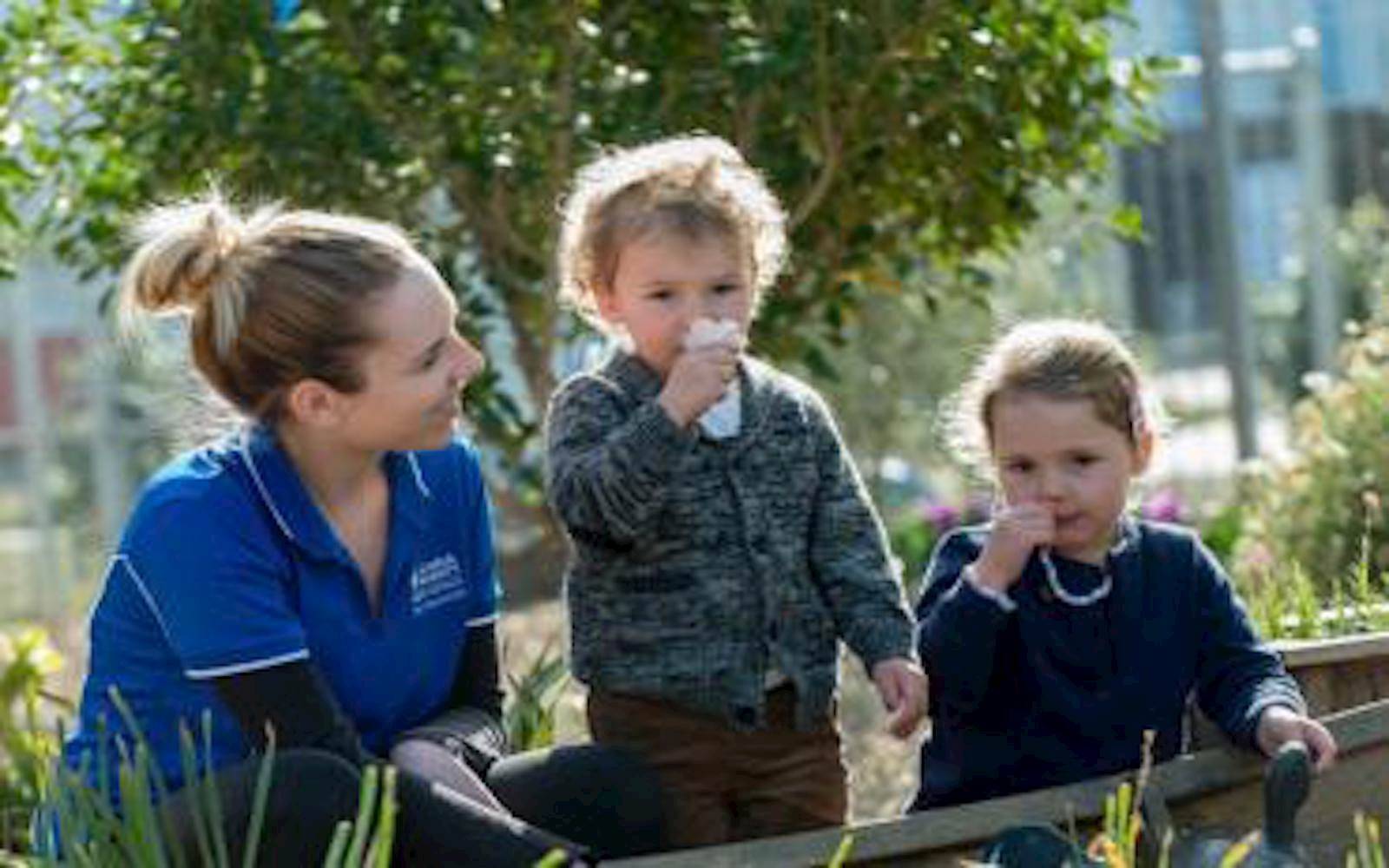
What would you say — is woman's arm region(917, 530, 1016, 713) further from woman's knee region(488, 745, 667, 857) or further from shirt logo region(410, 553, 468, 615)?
shirt logo region(410, 553, 468, 615)

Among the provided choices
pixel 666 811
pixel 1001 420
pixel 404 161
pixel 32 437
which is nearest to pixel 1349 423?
pixel 404 161

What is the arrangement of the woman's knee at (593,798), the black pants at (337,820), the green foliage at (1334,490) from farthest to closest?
the green foliage at (1334,490)
the woman's knee at (593,798)
the black pants at (337,820)

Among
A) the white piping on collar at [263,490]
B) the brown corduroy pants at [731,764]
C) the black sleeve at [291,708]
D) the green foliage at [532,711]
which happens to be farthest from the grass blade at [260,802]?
the green foliage at [532,711]

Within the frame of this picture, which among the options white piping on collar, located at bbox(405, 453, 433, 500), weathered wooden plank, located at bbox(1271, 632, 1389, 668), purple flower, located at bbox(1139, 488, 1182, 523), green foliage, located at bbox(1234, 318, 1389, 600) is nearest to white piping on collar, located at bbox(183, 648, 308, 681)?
white piping on collar, located at bbox(405, 453, 433, 500)

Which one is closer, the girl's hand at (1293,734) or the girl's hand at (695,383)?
the girl's hand at (1293,734)

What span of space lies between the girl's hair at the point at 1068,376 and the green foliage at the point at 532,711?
101cm

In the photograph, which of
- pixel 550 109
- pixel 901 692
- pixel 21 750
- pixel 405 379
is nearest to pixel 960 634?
pixel 901 692

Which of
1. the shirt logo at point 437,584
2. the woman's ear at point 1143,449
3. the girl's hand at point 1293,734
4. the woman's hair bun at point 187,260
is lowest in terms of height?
the girl's hand at point 1293,734

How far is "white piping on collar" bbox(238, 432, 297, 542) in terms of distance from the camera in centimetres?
354

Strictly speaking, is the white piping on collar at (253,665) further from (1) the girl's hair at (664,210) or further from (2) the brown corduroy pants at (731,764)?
(1) the girl's hair at (664,210)

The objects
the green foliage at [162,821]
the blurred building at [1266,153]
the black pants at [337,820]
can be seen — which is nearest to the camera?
the green foliage at [162,821]

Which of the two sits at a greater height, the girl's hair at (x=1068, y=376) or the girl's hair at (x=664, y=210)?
the girl's hair at (x=664, y=210)

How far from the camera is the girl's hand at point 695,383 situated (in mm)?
3678

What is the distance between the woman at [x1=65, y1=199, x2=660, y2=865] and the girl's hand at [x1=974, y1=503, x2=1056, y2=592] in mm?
518
